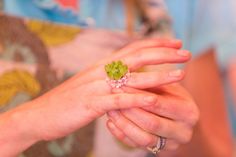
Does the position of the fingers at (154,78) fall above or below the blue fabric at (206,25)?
below

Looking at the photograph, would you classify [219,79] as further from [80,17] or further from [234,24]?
[80,17]

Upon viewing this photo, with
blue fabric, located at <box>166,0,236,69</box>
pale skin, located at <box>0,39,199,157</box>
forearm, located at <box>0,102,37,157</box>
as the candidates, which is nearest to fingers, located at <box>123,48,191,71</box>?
pale skin, located at <box>0,39,199,157</box>

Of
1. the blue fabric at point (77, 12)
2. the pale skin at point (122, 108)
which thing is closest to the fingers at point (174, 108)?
the pale skin at point (122, 108)

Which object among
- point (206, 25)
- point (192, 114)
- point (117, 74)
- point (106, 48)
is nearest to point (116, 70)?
point (117, 74)

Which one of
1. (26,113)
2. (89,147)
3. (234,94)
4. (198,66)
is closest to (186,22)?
(198,66)

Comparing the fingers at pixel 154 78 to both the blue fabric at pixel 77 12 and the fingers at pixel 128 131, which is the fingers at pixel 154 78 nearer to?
the fingers at pixel 128 131

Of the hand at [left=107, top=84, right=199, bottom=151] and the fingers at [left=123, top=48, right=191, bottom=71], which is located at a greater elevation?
the fingers at [left=123, top=48, right=191, bottom=71]

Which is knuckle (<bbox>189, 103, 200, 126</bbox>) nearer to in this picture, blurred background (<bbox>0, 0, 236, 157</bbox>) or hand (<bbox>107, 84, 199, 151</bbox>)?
hand (<bbox>107, 84, 199, 151</bbox>)

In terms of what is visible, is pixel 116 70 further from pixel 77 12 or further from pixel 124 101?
pixel 77 12

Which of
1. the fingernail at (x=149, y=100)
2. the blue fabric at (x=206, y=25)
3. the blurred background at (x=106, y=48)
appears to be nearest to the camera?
the fingernail at (x=149, y=100)
